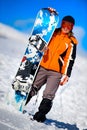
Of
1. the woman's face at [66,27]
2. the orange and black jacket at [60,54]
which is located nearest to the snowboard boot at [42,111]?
the orange and black jacket at [60,54]

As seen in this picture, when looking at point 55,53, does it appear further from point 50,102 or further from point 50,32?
point 50,102

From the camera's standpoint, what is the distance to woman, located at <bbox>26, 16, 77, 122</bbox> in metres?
5.62

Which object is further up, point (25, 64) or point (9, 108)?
point (25, 64)

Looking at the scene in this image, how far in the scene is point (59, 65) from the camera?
18.7 ft

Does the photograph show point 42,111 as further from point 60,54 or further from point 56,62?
point 60,54

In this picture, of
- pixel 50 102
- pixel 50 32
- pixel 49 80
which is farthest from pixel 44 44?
pixel 50 102

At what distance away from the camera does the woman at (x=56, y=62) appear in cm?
562

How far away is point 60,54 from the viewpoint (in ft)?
18.8

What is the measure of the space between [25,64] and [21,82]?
350 mm

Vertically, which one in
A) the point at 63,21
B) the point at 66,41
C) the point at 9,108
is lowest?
the point at 9,108

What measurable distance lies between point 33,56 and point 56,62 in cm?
51

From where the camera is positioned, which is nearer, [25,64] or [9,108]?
[9,108]

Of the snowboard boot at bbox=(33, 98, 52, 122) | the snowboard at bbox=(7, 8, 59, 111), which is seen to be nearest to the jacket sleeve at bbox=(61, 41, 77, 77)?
the snowboard at bbox=(7, 8, 59, 111)

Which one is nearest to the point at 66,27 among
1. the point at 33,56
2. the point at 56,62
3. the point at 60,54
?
the point at 60,54
